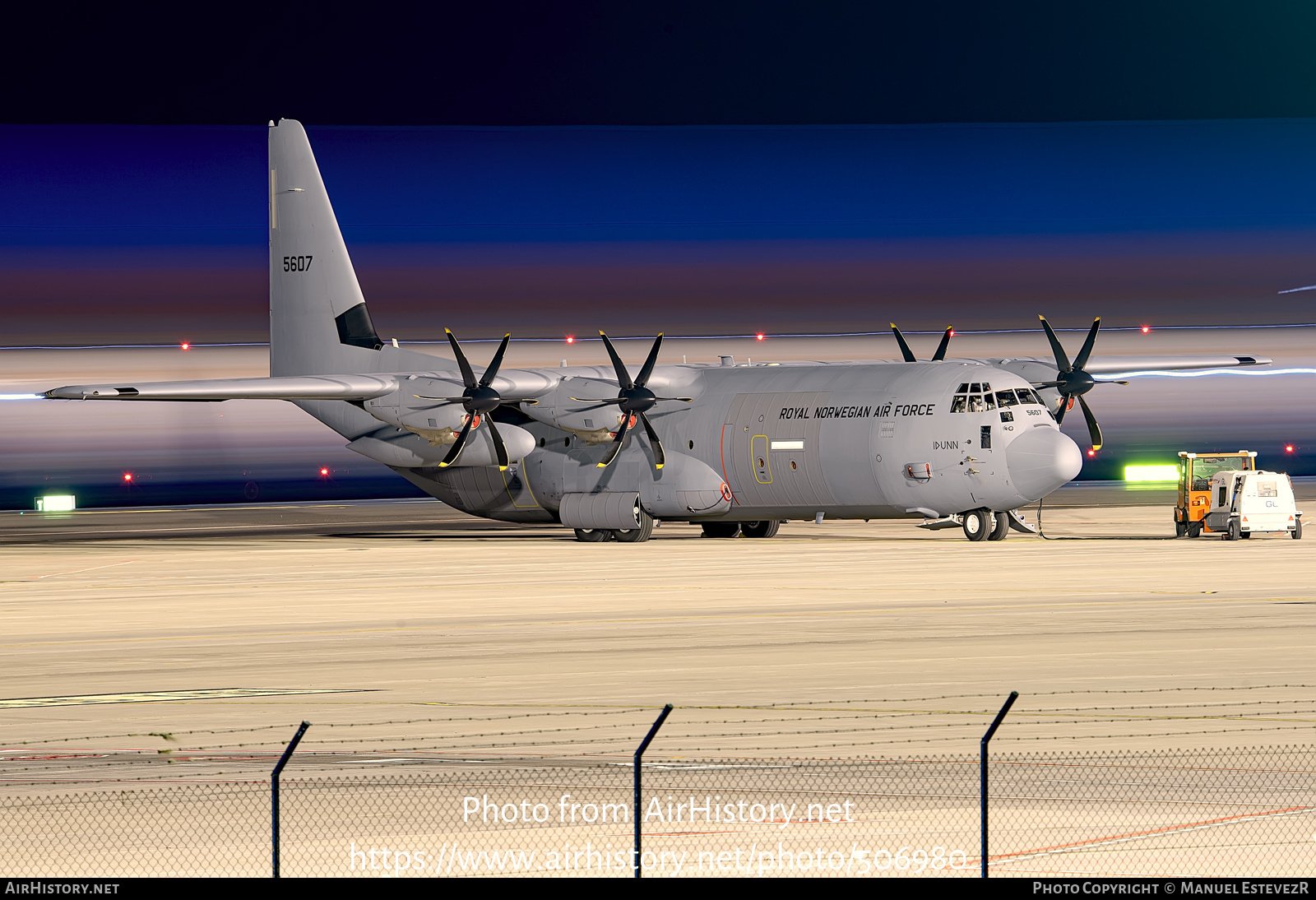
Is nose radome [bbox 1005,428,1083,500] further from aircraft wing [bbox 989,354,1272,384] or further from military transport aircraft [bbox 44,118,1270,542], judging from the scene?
aircraft wing [bbox 989,354,1272,384]

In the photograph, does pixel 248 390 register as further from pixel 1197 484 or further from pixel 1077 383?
pixel 1197 484

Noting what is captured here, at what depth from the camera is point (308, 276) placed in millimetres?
52438

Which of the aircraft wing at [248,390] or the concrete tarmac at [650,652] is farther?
the aircraft wing at [248,390]

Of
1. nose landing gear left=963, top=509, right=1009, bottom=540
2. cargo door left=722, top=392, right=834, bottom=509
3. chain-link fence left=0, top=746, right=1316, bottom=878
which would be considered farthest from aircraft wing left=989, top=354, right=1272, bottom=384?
chain-link fence left=0, top=746, right=1316, bottom=878

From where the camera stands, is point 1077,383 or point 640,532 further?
point 640,532

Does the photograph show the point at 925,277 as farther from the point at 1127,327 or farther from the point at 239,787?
the point at 239,787

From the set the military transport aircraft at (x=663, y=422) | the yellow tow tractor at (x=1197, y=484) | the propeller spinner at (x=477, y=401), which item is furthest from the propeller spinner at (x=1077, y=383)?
the propeller spinner at (x=477, y=401)

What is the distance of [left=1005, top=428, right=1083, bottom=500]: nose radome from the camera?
137ft

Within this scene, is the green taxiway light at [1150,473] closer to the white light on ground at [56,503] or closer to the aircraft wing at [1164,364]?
the aircraft wing at [1164,364]

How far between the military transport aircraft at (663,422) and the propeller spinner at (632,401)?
2.6 inches

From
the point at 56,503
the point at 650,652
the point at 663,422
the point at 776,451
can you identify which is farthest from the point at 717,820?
the point at 56,503

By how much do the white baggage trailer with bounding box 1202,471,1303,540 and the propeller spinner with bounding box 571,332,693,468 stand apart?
13891mm

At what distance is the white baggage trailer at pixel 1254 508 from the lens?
45.0 meters

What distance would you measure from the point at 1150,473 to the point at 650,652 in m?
66.7
